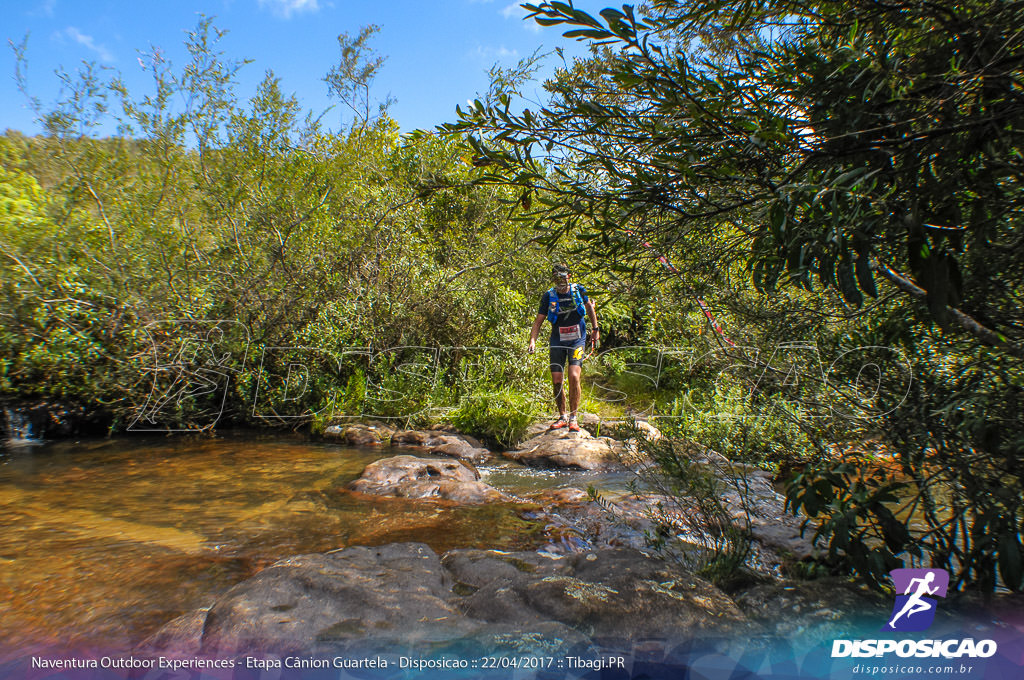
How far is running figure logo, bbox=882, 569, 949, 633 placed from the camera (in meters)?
2.35

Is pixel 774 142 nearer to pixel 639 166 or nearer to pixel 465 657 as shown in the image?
pixel 639 166

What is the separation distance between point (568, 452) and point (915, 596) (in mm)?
5060

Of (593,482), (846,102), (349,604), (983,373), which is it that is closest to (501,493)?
(593,482)

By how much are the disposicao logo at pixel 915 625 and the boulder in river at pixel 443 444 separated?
5443 mm

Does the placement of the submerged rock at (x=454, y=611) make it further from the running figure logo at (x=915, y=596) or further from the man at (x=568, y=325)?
the man at (x=568, y=325)

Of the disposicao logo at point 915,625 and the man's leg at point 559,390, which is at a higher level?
the man's leg at point 559,390

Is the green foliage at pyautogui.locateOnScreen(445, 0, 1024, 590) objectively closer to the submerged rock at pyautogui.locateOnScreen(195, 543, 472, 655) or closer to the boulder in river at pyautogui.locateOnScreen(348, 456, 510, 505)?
the submerged rock at pyautogui.locateOnScreen(195, 543, 472, 655)

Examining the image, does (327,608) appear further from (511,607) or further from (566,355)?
(566,355)

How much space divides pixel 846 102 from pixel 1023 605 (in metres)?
2.06

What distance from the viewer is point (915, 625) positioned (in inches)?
91.8

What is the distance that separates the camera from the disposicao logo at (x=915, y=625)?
6.99 feet

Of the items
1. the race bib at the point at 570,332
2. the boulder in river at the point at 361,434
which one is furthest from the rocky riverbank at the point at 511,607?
the boulder in river at the point at 361,434

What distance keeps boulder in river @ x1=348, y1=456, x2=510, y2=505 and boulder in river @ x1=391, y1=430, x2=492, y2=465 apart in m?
1.25

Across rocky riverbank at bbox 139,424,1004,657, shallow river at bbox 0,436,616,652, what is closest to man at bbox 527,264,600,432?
shallow river at bbox 0,436,616,652
